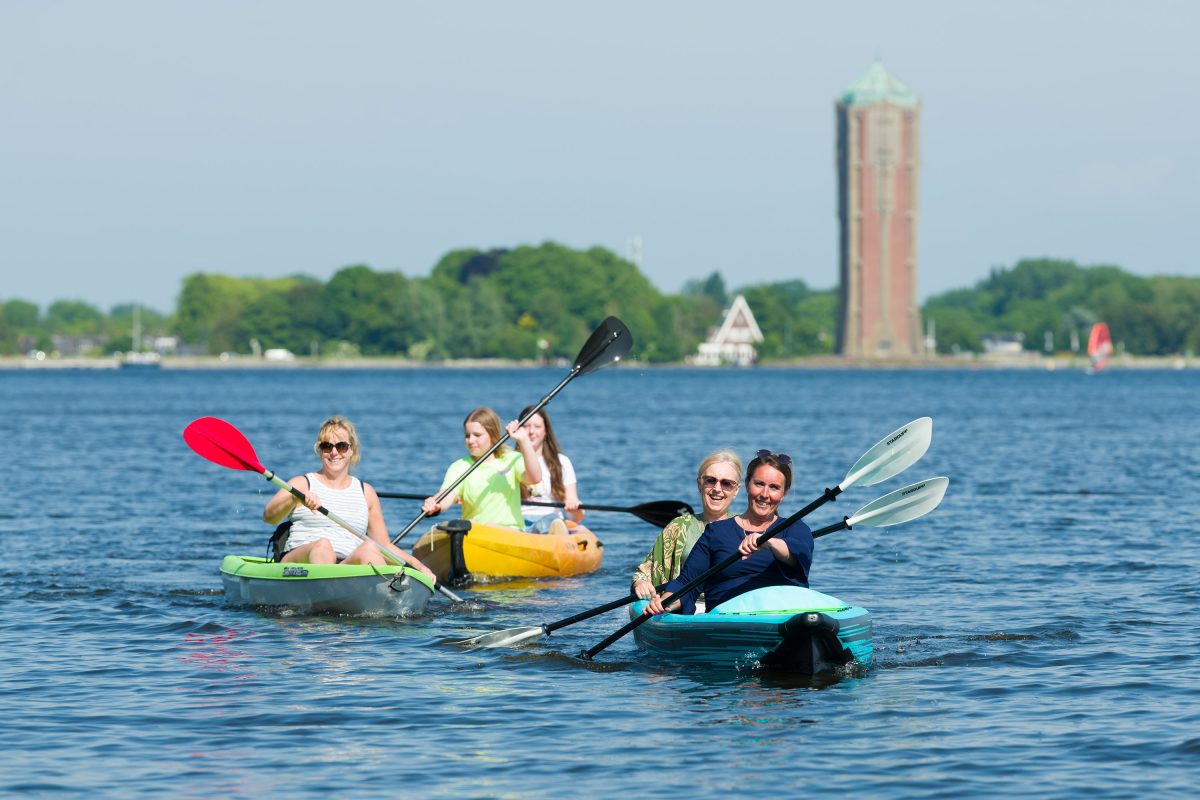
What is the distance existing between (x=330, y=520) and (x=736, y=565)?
3862mm

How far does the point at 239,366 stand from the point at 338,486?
177m

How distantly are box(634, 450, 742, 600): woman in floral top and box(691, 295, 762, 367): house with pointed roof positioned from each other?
175 meters

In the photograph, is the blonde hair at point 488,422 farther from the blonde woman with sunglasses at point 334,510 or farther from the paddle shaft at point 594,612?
the paddle shaft at point 594,612

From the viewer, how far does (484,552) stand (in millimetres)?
15750

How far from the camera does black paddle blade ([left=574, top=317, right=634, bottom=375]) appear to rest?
55.0ft

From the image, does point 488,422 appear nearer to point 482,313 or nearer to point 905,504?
point 905,504

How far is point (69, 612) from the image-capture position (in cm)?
1442

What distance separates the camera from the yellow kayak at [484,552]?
15.7 meters

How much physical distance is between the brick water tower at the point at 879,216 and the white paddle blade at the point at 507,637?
5259 inches

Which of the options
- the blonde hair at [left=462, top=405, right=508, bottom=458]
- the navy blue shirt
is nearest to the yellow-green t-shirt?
the blonde hair at [left=462, top=405, right=508, bottom=458]

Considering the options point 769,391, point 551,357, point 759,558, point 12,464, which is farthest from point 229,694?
point 551,357

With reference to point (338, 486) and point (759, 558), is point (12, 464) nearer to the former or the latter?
point (338, 486)

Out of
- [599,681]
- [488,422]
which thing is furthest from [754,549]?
[488,422]

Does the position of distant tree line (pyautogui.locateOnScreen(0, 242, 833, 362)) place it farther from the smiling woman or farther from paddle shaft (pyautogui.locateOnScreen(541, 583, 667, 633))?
paddle shaft (pyautogui.locateOnScreen(541, 583, 667, 633))
